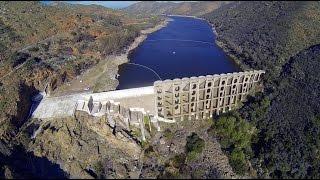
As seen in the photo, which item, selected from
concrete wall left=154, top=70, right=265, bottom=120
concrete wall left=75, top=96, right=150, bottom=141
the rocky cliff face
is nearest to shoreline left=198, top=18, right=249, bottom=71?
concrete wall left=154, top=70, right=265, bottom=120

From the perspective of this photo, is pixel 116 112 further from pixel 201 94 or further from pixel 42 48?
pixel 42 48

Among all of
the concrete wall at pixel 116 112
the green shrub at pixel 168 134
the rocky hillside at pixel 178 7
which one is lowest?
the rocky hillside at pixel 178 7

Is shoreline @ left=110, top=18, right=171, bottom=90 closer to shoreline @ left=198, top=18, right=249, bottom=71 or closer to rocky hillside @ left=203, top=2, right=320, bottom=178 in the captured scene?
shoreline @ left=198, top=18, right=249, bottom=71

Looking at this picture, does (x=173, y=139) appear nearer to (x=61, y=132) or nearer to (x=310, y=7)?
(x=61, y=132)

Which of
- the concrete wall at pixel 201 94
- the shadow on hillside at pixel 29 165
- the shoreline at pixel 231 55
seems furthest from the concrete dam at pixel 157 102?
the shoreline at pixel 231 55

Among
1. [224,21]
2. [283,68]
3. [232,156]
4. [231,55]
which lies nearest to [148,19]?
[224,21]

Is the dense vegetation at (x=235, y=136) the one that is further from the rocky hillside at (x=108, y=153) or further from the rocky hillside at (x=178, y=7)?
the rocky hillside at (x=178, y=7)
